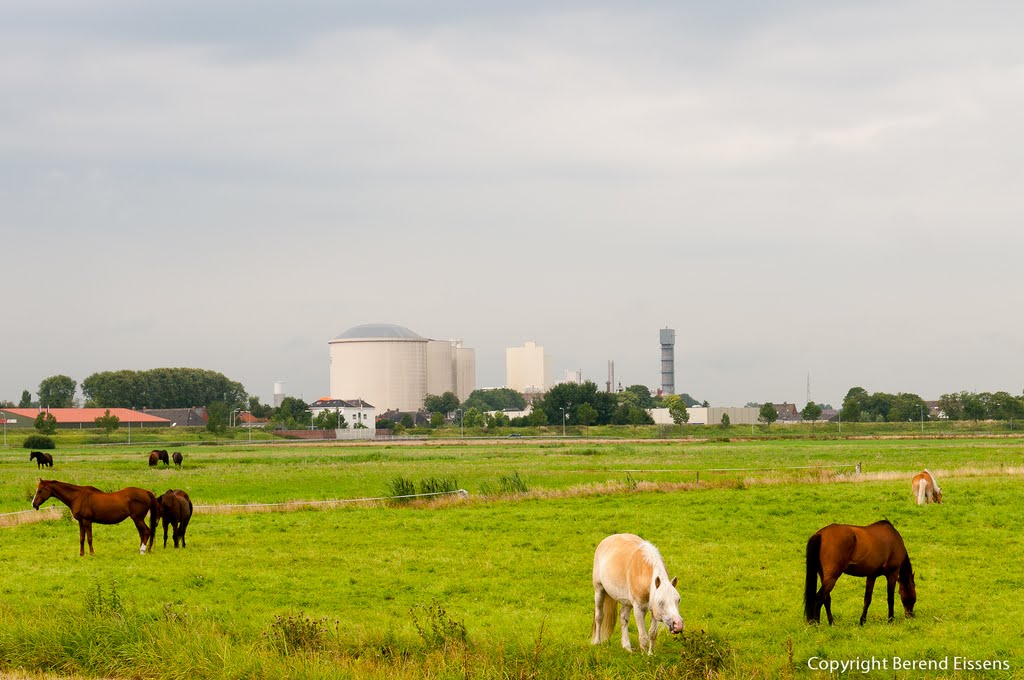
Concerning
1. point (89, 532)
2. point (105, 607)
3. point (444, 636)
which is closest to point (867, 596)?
point (444, 636)

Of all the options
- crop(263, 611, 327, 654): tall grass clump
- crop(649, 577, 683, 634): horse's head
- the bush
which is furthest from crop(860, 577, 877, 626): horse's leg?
the bush

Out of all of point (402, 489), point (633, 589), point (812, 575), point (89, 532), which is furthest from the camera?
point (402, 489)

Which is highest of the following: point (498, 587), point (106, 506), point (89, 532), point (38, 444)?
point (106, 506)

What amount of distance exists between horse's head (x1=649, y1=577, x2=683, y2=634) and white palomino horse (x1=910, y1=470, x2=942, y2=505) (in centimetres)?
2296

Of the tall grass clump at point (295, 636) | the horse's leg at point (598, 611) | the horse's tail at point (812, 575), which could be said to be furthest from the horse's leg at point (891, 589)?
the tall grass clump at point (295, 636)

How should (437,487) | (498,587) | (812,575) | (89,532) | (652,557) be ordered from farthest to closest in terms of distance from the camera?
(437,487) → (89,532) → (498,587) → (812,575) → (652,557)

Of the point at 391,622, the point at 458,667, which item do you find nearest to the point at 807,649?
the point at 458,667

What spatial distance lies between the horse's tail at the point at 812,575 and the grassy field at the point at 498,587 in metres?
0.37

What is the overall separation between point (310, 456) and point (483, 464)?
25989mm

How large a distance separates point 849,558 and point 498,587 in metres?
7.98

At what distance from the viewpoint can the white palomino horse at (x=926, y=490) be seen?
35.2m

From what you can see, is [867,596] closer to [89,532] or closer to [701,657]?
[701,657]

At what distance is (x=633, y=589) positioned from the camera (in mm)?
15945

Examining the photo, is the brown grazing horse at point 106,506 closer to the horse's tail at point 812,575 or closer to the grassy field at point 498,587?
the grassy field at point 498,587
